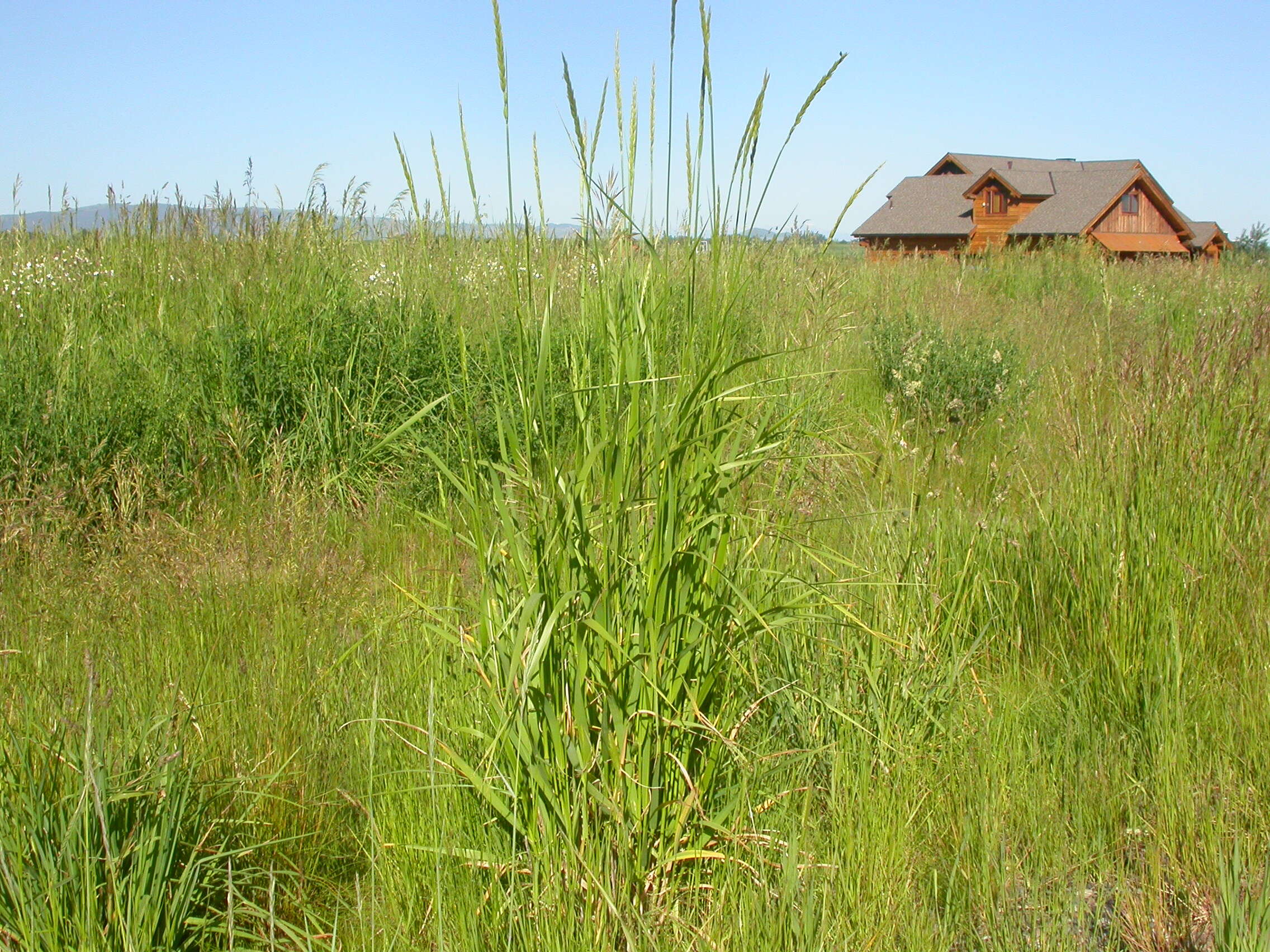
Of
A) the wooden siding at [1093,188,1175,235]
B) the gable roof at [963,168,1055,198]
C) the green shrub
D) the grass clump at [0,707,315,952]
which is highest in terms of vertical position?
the gable roof at [963,168,1055,198]

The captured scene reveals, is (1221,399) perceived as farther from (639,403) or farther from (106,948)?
(106,948)

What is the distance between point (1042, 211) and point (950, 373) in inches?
1324

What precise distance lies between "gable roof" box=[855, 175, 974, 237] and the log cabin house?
0.12 ft

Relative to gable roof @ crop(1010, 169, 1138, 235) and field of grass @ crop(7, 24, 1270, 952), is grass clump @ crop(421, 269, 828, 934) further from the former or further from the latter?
gable roof @ crop(1010, 169, 1138, 235)

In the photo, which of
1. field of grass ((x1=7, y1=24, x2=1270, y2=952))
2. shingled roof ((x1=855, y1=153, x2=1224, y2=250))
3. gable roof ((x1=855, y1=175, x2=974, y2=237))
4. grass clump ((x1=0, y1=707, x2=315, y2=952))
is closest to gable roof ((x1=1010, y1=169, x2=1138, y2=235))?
shingled roof ((x1=855, y1=153, x2=1224, y2=250))

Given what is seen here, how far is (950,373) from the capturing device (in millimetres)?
5352

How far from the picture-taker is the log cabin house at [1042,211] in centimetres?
3331

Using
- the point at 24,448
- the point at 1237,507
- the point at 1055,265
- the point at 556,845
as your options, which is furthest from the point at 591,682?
the point at 1055,265

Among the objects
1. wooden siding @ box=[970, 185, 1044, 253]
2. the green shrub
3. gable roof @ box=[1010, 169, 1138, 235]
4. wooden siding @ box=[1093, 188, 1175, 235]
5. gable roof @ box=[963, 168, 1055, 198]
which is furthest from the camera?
wooden siding @ box=[970, 185, 1044, 253]

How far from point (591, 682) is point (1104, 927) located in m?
1.09

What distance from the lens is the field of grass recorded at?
1.53 m

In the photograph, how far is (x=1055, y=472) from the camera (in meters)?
3.31

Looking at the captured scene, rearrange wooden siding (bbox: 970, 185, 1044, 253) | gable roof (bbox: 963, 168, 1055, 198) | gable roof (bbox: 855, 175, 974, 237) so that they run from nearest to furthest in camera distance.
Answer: gable roof (bbox: 963, 168, 1055, 198) < wooden siding (bbox: 970, 185, 1044, 253) < gable roof (bbox: 855, 175, 974, 237)

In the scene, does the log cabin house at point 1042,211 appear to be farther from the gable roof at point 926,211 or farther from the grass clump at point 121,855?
the grass clump at point 121,855
